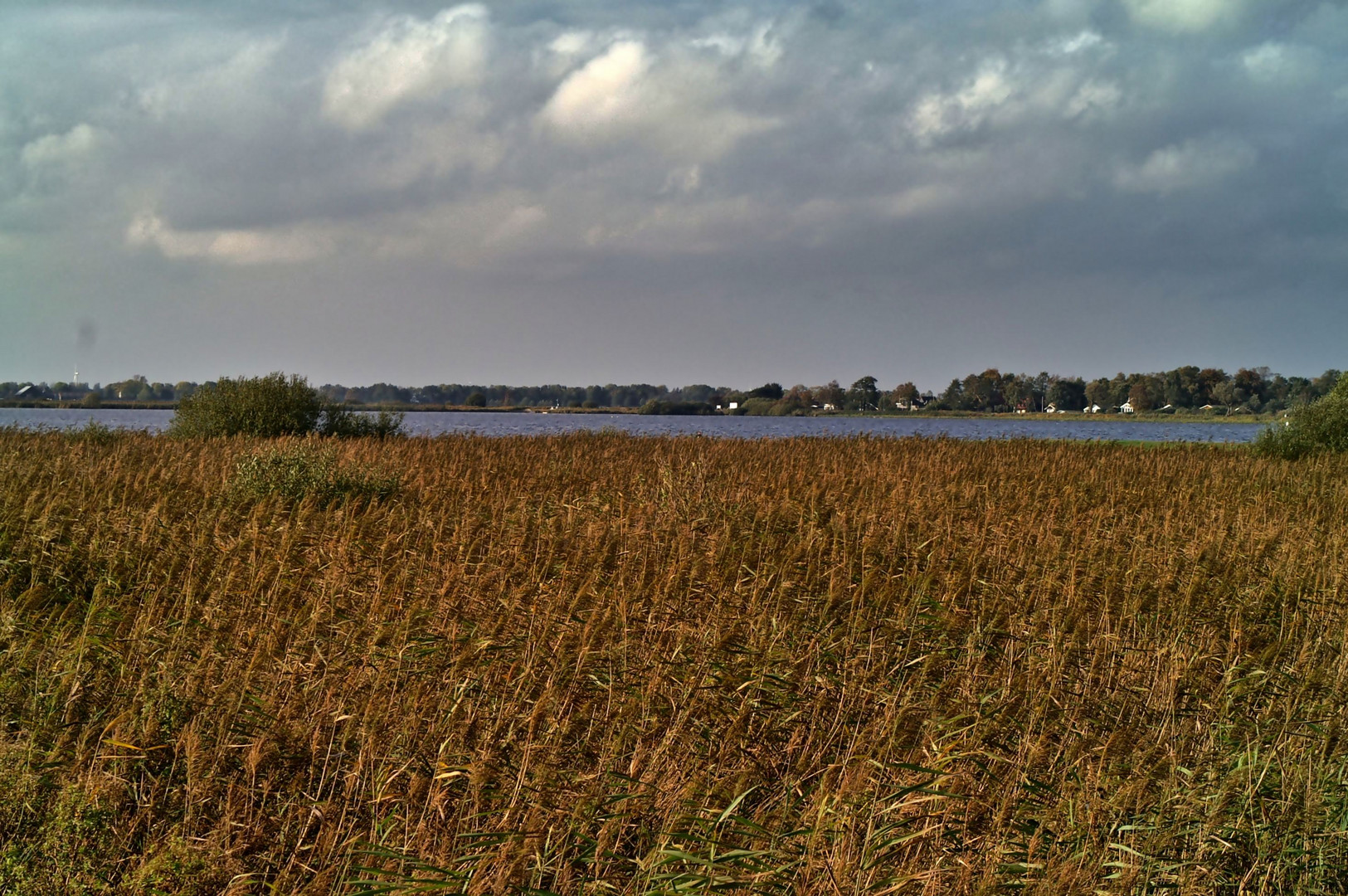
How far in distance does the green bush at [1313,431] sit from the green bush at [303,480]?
31351mm

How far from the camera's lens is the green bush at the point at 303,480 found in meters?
13.3

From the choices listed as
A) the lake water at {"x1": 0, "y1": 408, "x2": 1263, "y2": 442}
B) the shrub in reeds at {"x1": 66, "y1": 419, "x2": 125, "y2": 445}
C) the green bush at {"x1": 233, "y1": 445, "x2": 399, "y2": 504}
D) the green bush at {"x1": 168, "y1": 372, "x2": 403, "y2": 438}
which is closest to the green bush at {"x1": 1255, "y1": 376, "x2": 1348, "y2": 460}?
the lake water at {"x1": 0, "y1": 408, "x2": 1263, "y2": 442}

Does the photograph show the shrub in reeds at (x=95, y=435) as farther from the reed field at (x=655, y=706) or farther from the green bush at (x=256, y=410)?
the reed field at (x=655, y=706)

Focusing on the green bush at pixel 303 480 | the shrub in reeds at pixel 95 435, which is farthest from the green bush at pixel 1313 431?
the shrub in reeds at pixel 95 435

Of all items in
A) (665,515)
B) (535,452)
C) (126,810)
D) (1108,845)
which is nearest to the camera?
(1108,845)

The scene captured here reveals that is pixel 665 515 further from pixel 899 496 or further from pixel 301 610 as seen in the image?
pixel 301 610

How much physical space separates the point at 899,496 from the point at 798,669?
337 inches

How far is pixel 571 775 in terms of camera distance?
450cm

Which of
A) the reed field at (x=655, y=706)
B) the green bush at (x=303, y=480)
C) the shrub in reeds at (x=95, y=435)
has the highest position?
the shrub in reeds at (x=95, y=435)

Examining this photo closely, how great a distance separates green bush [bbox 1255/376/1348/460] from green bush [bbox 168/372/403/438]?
33.5 m

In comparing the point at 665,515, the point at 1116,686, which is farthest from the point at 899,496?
the point at 1116,686

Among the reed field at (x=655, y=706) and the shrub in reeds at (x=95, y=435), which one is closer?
the reed field at (x=655, y=706)

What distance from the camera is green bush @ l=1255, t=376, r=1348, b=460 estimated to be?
30.0 m

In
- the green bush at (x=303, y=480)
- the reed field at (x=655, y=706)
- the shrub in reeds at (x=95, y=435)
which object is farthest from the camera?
the shrub in reeds at (x=95, y=435)
